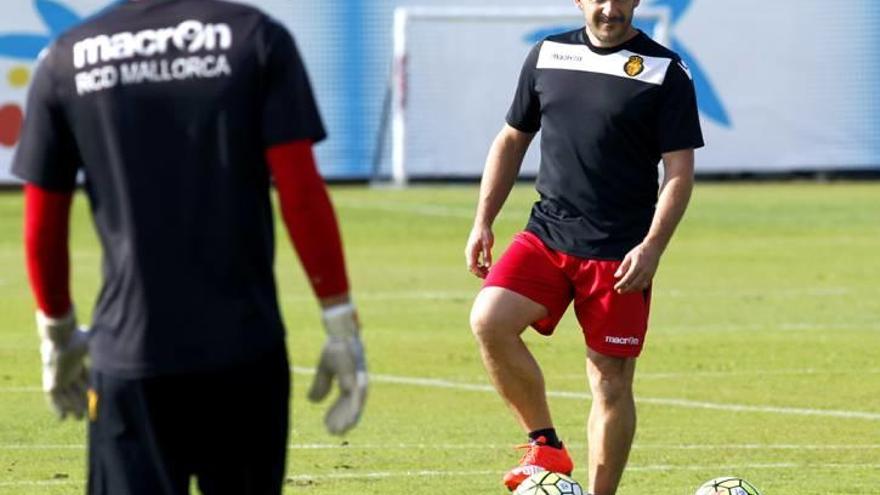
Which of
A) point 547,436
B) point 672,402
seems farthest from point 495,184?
point 672,402

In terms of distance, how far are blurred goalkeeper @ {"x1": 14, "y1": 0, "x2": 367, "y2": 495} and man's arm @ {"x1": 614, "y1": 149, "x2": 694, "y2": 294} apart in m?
3.05

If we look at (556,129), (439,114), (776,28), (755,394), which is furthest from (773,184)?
(556,129)

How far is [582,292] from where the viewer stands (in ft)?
29.1

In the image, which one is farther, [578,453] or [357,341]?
[578,453]

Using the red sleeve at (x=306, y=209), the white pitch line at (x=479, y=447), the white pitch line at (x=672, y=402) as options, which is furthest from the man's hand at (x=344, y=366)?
the white pitch line at (x=672, y=402)

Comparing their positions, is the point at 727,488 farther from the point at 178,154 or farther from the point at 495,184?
the point at 178,154

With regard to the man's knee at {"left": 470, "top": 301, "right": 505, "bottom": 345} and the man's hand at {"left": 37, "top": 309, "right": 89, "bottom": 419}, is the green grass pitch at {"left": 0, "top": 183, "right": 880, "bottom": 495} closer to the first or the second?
the man's hand at {"left": 37, "top": 309, "right": 89, "bottom": 419}

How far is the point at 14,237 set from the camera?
26.2 metres

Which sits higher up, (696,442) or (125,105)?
(125,105)

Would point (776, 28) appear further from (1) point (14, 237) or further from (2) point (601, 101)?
(2) point (601, 101)

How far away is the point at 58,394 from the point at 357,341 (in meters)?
0.85

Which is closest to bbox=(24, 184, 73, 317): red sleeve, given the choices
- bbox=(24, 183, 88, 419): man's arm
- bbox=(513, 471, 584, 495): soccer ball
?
bbox=(24, 183, 88, 419): man's arm

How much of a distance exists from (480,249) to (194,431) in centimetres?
370

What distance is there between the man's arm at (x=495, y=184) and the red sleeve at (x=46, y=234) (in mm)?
3659
